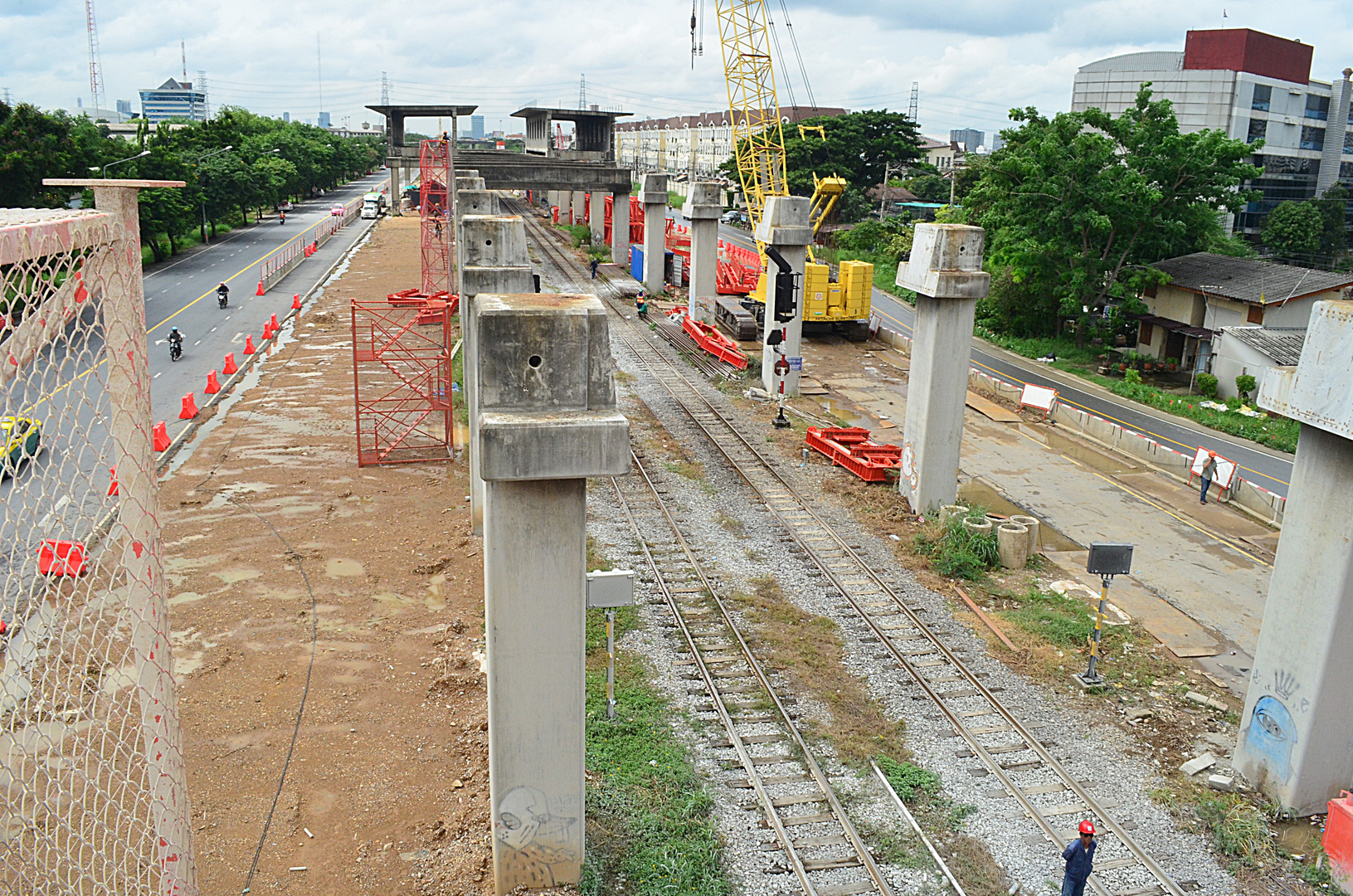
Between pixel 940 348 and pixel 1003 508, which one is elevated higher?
pixel 940 348

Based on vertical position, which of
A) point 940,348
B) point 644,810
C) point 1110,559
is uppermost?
point 940,348

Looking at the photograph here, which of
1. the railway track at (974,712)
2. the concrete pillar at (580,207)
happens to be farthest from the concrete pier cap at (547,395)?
the concrete pillar at (580,207)

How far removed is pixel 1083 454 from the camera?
25.3 m

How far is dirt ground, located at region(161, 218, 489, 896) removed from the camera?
9.80 metres

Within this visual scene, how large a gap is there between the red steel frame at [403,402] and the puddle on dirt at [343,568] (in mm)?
5184

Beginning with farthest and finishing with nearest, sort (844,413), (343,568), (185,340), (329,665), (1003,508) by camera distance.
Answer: (185,340) < (844,413) < (1003,508) < (343,568) < (329,665)

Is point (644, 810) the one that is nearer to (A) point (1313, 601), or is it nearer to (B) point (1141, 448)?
(A) point (1313, 601)

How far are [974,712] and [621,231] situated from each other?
45149 mm

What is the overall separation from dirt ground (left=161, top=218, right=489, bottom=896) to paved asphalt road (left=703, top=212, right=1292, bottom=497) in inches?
621

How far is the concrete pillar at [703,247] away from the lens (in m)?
37.6

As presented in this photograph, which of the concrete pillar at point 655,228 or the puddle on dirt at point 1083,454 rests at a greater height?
the concrete pillar at point 655,228

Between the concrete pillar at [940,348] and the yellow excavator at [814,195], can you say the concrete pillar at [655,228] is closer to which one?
the yellow excavator at [814,195]

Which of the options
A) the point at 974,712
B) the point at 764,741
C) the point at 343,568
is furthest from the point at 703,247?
the point at 764,741

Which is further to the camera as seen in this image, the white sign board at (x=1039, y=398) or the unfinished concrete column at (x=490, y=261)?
the white sign board at (x=1039, y=398)
